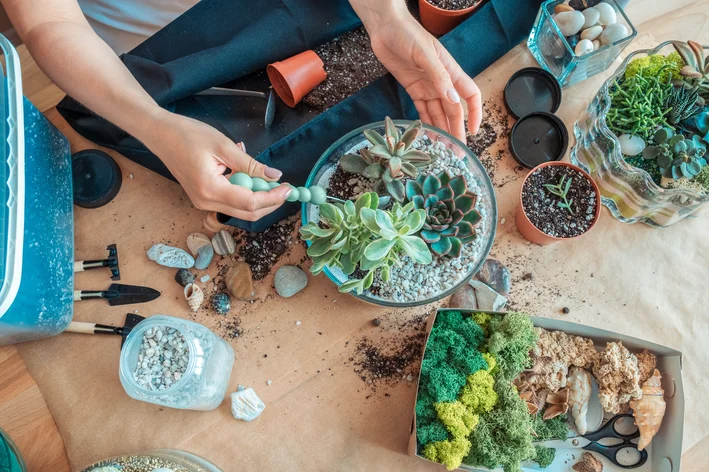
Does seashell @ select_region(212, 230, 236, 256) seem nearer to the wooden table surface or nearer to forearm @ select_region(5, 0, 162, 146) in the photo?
forearm @ select_region(5, 0, 162, 146)

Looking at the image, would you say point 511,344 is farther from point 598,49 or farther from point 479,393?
point 598,49

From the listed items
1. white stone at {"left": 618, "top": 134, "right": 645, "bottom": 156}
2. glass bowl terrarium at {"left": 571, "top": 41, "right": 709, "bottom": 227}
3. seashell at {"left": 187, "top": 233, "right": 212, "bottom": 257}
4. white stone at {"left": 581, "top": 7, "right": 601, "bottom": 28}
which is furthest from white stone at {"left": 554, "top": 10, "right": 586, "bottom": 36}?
seashell at {"left": 187, "top": 233, "right": 212, "bottom": 257}

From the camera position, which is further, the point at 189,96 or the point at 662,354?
the point at 189,96

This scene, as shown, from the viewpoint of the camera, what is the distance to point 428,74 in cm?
90

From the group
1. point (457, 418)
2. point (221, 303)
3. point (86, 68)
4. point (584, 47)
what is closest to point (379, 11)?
point (584, 47)

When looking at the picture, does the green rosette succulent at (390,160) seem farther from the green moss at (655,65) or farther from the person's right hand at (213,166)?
the green moss at (655,65)

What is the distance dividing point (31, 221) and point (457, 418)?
2.64 feet

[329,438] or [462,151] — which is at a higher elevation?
[462,151]

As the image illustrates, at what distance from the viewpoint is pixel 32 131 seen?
3.12ft

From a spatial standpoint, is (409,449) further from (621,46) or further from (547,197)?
(621,46)

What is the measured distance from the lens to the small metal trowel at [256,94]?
108 centimetres

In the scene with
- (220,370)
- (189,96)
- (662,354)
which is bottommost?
(662,354)

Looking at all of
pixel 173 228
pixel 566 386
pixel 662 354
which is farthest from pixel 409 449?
pixel 173 228

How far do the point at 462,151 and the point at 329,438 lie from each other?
0.59 m
